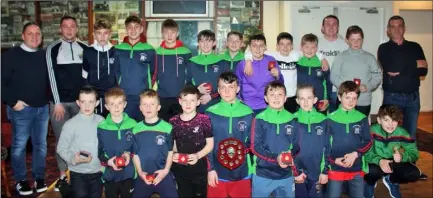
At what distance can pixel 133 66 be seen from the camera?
432 centimetres

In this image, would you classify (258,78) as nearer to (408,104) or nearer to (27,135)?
(408,104)

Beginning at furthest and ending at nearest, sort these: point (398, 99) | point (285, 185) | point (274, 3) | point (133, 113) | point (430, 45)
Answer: point (430, 45)
point (274, 3)
point (398, 99)
point (133, 113)
point (285, 185)

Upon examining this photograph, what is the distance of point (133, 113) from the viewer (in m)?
4.36

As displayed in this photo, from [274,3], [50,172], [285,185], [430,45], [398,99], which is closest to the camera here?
[285,185]

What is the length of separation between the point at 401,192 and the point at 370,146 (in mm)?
1006

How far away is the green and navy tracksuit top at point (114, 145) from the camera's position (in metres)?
3.56

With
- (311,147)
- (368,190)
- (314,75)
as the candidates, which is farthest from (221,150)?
(314,75)

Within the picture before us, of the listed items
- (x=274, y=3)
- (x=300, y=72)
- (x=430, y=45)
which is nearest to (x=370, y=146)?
(x=300, y=72)

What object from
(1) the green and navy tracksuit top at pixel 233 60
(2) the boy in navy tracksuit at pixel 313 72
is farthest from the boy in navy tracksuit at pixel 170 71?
(2) the boy in navy tracksuit at pixel 313 72

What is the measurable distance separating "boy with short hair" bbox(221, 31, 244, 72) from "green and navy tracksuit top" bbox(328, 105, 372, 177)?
120 cm

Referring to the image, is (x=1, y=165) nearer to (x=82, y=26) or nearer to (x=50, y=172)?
(x=50, y=172)

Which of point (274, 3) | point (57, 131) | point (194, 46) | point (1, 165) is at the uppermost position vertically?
point (274, 3)

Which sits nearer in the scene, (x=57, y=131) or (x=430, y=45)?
(x=57, y=131)

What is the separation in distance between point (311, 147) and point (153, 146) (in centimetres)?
126
